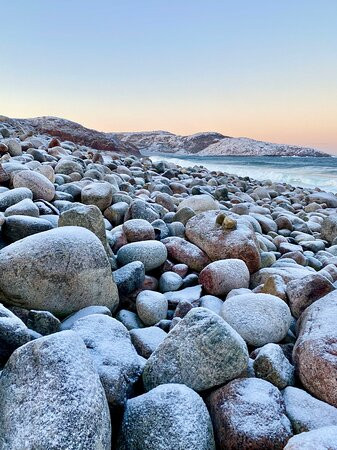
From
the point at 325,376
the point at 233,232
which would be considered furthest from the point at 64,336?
the point at 233,232

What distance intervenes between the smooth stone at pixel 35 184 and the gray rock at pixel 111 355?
1680 millimetres

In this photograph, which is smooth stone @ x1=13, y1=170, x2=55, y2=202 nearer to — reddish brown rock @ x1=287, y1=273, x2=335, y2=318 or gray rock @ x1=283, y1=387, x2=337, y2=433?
reddish brown rock @ x1=287, y1=273, x2=335, y2=318

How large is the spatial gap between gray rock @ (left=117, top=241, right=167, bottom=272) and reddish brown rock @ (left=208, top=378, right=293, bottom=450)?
1104 mm

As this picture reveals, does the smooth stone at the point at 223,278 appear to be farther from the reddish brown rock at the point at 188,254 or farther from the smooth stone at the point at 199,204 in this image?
the smooth stone at the point at 199,204

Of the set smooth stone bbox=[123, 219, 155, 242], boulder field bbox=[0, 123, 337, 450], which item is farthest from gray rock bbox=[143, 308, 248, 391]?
smooth stone bbox=[123, 219, 155, 242]

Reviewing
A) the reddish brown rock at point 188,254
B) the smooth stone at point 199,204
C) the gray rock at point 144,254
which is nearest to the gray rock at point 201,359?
the gray rock at point 144,254

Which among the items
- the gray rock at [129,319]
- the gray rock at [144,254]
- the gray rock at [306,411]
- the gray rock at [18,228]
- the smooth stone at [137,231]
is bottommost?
the gray rock at [129,319]

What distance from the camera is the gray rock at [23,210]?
239 centimetres

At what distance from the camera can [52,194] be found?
3.02 meters

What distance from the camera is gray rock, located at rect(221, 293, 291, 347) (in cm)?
163

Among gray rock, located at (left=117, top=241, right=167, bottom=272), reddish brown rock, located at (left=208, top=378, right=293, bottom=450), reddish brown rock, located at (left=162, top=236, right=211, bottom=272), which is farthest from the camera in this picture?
reddish brown rock, located at (left=162, top=236, right=211, bottom=272)

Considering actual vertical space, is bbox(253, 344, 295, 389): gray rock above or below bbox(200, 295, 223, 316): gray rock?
above

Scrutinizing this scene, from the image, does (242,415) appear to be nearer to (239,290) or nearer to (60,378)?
(60,378)

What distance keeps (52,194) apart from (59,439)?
235 centimetres
